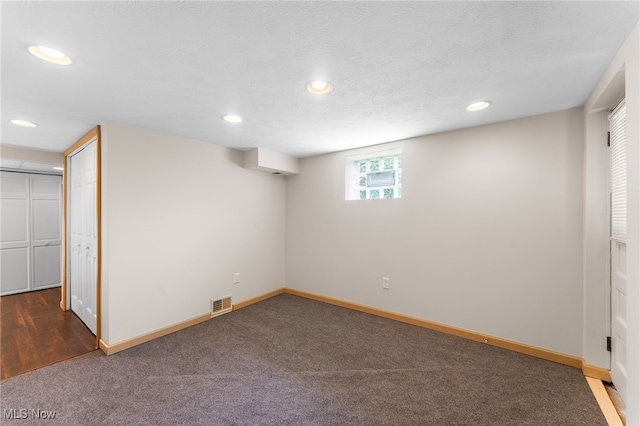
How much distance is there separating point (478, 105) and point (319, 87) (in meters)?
1.43

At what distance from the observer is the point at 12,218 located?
4465 millimetres

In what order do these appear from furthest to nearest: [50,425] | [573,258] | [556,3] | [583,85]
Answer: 1. [573,258]
2. [583,85]
3. [50,425]
4. [556,3]

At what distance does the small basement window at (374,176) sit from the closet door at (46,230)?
5.33 metres

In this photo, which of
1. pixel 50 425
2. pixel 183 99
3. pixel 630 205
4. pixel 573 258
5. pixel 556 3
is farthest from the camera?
pixel 573 258

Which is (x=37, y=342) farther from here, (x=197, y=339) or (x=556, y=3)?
(x=556, y=3)

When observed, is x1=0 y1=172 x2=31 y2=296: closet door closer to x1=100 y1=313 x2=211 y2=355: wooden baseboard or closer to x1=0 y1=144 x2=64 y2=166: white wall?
x1=0 y1=144 x2=64 y2=166: white wall

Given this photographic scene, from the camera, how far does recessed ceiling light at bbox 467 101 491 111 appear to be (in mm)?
2277

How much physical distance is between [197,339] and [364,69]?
Result: 3053 mm

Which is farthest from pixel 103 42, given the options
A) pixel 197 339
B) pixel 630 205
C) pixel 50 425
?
pixel 630 205

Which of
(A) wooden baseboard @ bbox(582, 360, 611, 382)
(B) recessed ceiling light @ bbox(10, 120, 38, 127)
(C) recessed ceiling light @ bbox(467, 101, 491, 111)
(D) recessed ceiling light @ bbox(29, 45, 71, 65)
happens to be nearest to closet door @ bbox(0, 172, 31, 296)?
(B) recessed ceiling light @ bbox(10, 120, 38, 127)

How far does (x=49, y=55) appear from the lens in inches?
60.9

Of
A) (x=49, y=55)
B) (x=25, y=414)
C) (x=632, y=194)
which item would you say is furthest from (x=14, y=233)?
(x=632, y=194)

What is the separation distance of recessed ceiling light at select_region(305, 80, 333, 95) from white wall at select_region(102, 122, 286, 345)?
79.4 inches

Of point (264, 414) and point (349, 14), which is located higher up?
point (349, 14)
